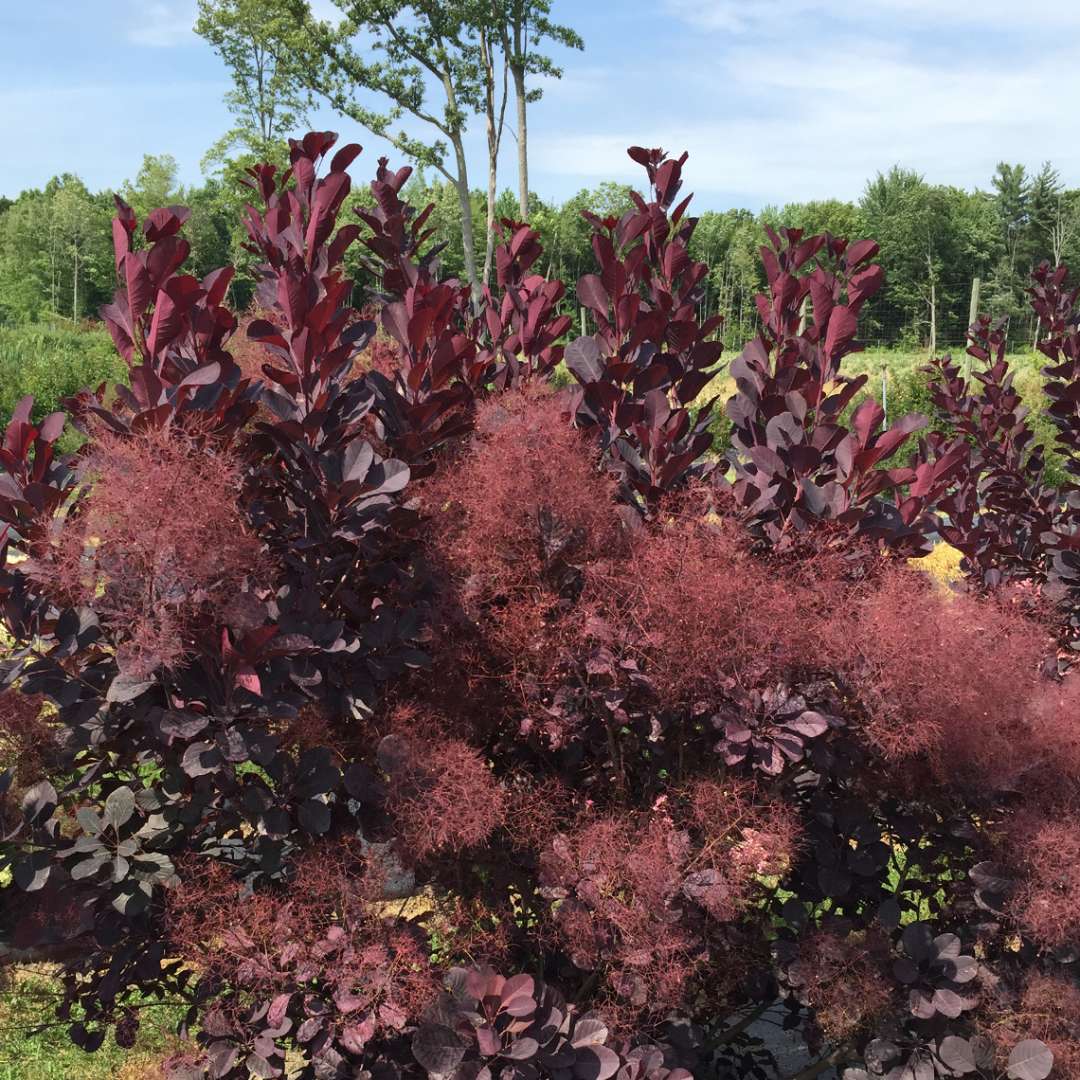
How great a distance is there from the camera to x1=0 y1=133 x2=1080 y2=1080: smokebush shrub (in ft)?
5.38

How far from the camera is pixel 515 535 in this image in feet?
5.84

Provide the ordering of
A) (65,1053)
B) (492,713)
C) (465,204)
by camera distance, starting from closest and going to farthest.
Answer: (492,713) < (65,1053) < (465,204)

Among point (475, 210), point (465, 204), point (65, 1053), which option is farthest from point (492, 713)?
point (475, 210)

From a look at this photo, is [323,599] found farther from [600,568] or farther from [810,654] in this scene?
[810,654]

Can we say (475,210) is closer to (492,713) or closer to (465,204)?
(465,204)

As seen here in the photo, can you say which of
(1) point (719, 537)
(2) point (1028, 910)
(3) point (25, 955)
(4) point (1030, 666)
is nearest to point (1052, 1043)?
(2) point (1028, 910)

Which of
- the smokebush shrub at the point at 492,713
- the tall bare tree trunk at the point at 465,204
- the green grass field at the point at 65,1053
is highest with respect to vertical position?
the tall bare tree trunk at the point at 465,204

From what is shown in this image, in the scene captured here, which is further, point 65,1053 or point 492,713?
point 65,1053

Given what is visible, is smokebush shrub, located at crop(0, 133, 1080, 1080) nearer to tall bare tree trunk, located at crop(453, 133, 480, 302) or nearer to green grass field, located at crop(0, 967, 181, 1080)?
green grass field, located at crop(0, 967, 181, 1080)

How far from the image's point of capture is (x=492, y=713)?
1956 mm

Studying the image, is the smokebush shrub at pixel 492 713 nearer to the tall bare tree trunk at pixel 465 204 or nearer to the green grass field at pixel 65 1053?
the green grass field at pixel 65 1053

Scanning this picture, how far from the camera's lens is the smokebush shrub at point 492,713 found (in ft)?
5.38

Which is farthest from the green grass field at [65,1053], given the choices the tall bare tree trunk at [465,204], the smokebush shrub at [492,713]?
the tall bare tree trunk at [465,204]

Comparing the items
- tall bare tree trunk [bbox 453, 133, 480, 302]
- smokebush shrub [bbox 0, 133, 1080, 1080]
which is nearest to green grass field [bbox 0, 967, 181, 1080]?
smokebush shrub [bbox 0, 133, 1080, 1080]
